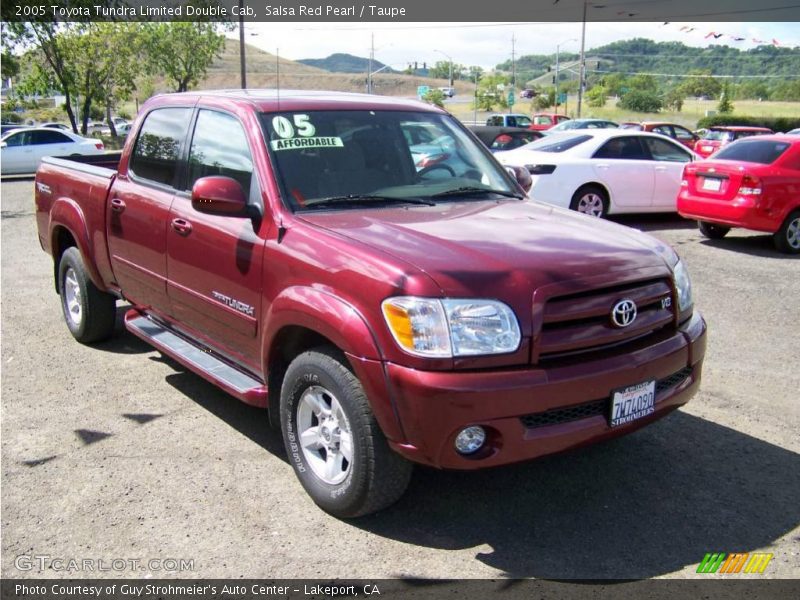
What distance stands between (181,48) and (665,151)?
36965 millimetres

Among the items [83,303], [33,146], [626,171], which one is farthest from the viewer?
[33,146]

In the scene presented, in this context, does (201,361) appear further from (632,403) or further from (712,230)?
(712,230)

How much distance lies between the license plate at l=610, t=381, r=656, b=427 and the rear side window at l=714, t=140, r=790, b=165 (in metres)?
7.72

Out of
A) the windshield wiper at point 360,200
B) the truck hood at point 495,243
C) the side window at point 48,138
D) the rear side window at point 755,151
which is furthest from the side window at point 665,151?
the side window at point 48,138

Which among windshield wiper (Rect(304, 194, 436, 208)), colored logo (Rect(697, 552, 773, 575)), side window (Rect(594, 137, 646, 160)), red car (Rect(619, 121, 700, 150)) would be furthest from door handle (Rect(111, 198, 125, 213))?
red car (Rect(619, 121, 700, 150))

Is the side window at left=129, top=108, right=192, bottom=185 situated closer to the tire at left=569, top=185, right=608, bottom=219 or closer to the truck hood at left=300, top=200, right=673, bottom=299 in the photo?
the truck hood at left=300, top=200, right=673, bottom=299

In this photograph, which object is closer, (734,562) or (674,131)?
(734,562)

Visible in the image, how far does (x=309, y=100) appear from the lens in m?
4.56

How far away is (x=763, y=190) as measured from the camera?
32.0 feet

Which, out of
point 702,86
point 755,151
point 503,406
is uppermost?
point 702,86

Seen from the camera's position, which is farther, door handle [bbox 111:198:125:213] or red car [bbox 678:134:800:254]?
red car [bbox 678:134:800:254]

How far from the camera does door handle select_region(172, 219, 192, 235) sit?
4.48 m

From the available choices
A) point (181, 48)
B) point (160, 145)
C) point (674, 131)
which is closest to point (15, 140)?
point (160, 145)

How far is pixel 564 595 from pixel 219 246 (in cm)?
250
